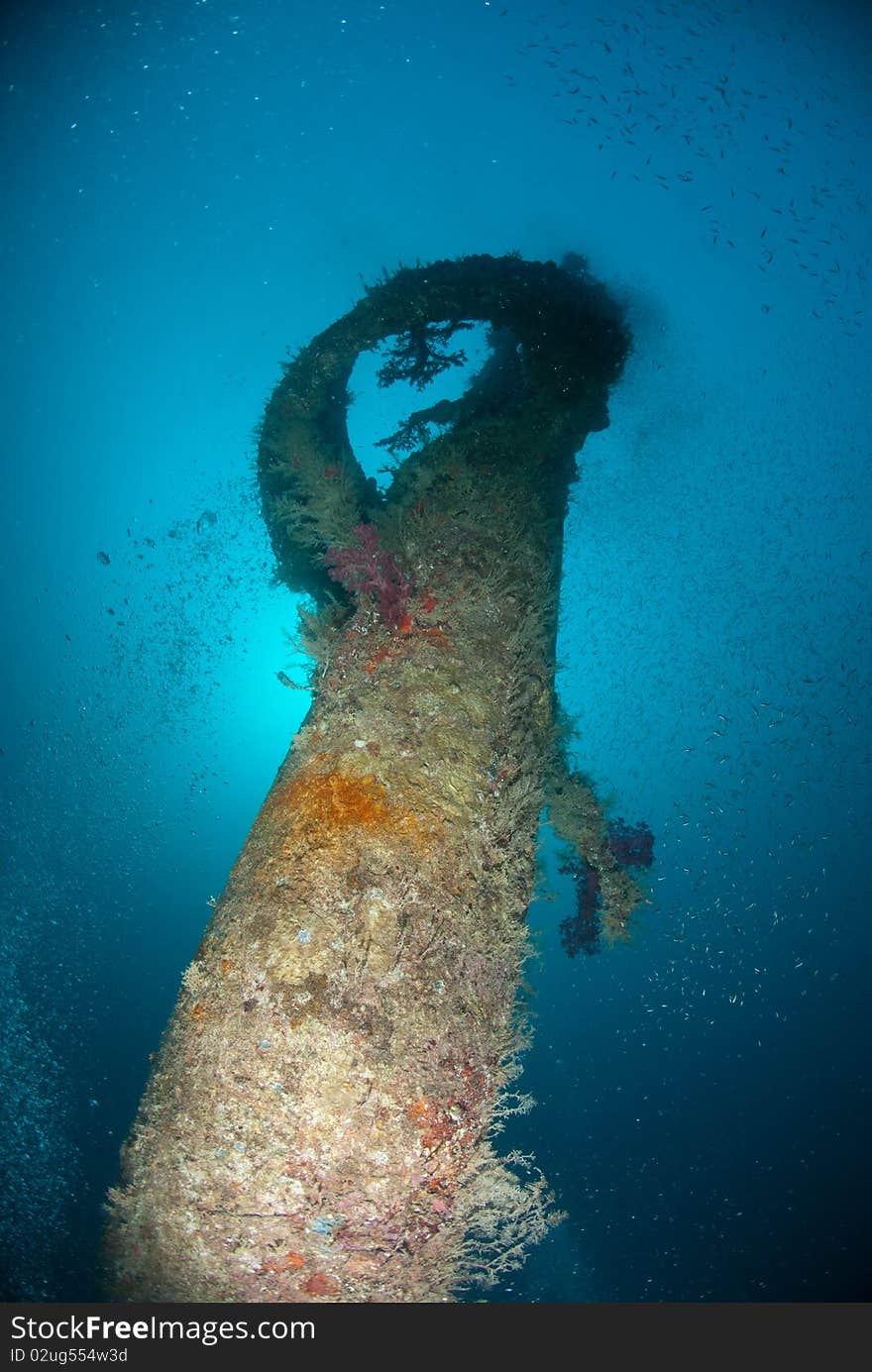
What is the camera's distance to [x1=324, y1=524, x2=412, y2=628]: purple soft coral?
13.2ft

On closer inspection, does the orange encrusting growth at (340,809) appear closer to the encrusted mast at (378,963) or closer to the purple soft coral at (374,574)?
the encrusted mast at (378,963)

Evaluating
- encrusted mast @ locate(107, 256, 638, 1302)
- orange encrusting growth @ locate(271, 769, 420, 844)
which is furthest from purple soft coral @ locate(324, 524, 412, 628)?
orange encrusting growth @ locate(271, 769, 420, 844)

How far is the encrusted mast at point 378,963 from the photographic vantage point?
8.52 ft

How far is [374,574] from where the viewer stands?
4105 millimetres

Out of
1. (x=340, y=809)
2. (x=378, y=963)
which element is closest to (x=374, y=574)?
(x=340, y=809)

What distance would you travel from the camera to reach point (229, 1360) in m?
2.88

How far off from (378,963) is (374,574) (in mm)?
2607

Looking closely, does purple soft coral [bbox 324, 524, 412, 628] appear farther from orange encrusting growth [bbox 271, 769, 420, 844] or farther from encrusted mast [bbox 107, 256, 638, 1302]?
orange encrusting growth [bbox 271, 769, 420, 844]

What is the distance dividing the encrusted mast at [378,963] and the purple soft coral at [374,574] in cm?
2

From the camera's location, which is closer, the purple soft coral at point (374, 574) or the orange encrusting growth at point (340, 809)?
the orange encrusting growth at point (340, 809)

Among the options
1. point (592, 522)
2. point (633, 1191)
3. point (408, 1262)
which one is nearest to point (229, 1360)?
point (408, 1262)

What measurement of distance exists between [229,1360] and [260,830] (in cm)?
269

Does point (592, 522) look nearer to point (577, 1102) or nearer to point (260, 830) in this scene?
point (260, 830)

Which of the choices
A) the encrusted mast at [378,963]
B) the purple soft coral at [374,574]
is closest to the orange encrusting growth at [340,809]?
the encrusted mast at [378,963]
